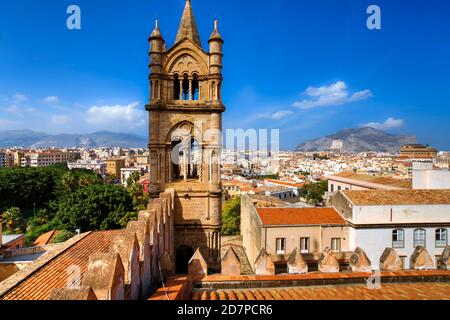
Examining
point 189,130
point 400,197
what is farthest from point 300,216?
point 189,130

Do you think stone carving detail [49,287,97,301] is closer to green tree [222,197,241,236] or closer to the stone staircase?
the stone staircase

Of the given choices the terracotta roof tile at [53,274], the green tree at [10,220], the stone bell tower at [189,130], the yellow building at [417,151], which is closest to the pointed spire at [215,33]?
the stone bell tower at [189,130]

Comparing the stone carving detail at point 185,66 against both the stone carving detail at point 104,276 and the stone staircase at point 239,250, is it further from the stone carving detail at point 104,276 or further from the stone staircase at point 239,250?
the stone staircase at point 239,250

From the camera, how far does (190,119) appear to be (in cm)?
1470

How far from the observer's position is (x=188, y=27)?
1519 centimetres

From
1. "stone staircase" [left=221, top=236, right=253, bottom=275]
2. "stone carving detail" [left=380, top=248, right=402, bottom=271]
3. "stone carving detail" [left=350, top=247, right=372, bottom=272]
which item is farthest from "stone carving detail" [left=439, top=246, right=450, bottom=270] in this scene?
"stone staircase" [left=221, top=236, right=253, bottom=275]

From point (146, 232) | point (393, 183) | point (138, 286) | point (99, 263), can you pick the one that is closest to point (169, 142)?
point (146, 232)

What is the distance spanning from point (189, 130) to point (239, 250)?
23212 millimetres

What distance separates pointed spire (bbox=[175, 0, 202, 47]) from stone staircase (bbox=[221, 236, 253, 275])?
65.7 ft

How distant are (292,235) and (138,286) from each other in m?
19.2

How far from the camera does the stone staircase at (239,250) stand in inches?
1101

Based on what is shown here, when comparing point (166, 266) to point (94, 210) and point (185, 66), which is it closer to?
point (185, 66)

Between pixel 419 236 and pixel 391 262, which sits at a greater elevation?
pixel 391 262

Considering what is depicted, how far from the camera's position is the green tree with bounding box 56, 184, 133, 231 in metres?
31.9
